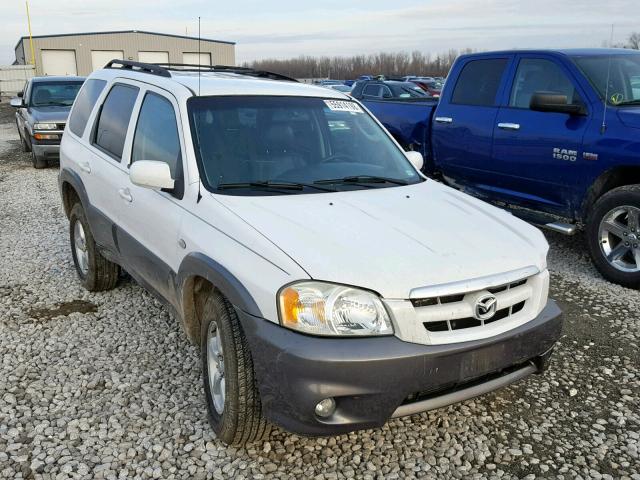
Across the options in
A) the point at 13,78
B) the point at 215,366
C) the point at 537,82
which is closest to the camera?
the point at 215,366

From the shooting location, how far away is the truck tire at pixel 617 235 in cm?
520

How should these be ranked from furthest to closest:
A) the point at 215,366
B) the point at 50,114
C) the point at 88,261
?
1. the point at 50,114
2. the point at 88,261
3. the point at 215,366

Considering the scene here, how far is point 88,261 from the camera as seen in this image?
5.18 metres

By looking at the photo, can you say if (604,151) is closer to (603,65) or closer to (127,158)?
(603,65)

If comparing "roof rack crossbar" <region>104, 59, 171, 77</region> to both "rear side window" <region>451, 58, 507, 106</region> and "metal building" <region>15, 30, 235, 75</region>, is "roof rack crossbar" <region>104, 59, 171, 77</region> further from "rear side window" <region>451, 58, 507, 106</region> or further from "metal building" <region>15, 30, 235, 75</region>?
"metal building" <region>15, 30, 235, 75</region>

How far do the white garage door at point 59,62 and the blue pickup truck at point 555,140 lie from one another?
45692 mm

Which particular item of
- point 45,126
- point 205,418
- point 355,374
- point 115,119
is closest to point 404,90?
point 45,126

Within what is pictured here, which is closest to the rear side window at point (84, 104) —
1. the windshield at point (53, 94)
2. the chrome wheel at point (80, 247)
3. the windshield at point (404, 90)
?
the chrome wheel at point (80, 247)

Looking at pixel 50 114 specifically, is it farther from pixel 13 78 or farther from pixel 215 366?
pixel 13 78

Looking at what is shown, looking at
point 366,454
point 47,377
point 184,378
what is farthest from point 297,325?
point 47,377

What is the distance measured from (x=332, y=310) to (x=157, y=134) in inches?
76.5

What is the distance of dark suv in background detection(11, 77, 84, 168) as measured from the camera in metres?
12.3

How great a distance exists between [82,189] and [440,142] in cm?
389

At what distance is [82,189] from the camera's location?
4.93 metres
